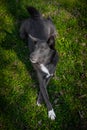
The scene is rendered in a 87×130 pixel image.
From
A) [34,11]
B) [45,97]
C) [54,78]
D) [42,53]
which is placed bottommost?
[54,78]

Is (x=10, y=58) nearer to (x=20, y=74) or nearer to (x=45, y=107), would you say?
(x=20, y=74)

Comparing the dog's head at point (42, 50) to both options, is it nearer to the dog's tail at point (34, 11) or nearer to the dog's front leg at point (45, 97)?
the dog's front leg at point (45, 97)

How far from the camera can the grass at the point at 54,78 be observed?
238 inches

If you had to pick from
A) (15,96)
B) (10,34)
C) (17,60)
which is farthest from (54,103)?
(10,34)

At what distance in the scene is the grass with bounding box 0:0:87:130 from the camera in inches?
238

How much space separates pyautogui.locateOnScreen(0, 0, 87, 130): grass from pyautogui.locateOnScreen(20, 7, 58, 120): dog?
298 millimetres

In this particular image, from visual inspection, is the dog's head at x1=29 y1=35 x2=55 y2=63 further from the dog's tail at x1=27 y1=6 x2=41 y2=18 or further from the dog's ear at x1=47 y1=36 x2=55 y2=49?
the dog's tail at x1=27 y1=6 x2=41 y2=18

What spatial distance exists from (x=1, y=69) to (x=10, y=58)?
39 centimetres

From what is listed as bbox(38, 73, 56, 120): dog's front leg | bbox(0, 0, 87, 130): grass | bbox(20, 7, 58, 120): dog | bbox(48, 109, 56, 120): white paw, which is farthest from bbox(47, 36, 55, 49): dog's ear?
bbox(48, 109, 56, 120): white paw

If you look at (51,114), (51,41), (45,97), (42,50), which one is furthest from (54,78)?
(51,41)

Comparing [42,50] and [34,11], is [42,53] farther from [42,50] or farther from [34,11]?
[34,11]

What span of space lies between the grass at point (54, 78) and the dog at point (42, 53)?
0.30 metres

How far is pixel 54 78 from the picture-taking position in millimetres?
6730

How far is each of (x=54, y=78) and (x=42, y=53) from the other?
1.08m
